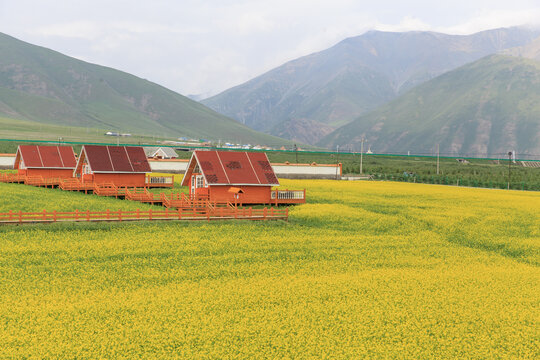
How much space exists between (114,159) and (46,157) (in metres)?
15.4

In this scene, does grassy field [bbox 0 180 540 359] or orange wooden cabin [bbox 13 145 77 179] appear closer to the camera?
grassy field [bbox 0 180 540 359]

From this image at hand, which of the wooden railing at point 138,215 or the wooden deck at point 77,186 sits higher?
the wooden deck at point 77,186

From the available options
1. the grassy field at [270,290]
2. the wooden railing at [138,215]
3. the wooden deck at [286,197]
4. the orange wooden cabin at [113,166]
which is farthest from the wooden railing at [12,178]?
the wooden deck at [286,197]

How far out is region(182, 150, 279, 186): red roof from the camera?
179 ft

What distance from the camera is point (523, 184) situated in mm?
103000

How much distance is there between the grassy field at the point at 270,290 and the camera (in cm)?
1998

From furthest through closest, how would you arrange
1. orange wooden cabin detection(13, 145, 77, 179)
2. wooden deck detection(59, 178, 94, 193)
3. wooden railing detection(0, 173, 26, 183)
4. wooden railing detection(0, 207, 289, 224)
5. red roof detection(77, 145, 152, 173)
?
orange wooden cabin detection(13, 145, 77, 179) < wooden railing detection(0, 173, 26, 183) < red roof detection(77, 145, 152, 173) < wooden deck detection(59, 178, 94, 193) < wooden railing detection(0, 207, 289, 224)

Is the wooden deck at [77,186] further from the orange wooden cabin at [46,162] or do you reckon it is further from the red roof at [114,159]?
the orange wooden cabin at [46,162]

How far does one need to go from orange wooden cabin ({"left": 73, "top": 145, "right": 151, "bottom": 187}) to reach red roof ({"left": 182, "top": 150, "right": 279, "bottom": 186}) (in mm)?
14773

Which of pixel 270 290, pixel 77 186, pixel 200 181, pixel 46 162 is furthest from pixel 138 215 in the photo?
pixel 46 162

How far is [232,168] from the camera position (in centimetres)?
5650

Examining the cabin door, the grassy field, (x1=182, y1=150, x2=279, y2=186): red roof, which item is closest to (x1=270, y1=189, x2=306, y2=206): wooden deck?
(x1=182, y1=150, x2=279, y2=186): red roof

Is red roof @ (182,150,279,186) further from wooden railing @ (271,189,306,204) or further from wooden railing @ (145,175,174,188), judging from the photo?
wooden railing @ (145,175,174,188)

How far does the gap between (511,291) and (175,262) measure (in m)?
20.6
